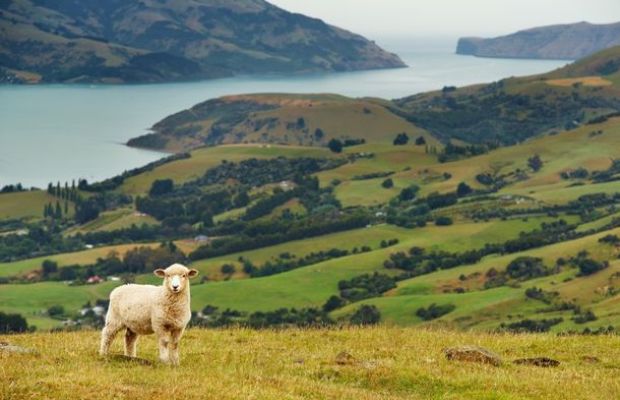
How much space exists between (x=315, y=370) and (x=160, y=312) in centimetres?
390

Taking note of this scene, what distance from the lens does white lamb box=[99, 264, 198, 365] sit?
2117cm

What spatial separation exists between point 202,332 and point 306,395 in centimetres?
1133

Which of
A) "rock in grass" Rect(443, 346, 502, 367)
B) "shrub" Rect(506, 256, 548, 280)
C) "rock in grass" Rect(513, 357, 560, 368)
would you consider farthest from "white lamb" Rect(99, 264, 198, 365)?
"shrub" Rect(506, 256, 548, 280)

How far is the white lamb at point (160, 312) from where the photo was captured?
21.2 metres

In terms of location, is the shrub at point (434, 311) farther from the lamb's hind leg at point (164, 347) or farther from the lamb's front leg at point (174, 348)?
the lamb's hind leg at point (164, 347)

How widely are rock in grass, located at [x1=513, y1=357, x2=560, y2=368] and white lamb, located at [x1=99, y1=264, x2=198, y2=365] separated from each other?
→ 874 centimetres

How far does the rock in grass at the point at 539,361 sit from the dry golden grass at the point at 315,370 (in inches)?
11.8

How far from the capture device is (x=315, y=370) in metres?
21.5

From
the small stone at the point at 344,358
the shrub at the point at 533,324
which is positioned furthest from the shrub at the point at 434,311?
the small stone at the point at 344,358

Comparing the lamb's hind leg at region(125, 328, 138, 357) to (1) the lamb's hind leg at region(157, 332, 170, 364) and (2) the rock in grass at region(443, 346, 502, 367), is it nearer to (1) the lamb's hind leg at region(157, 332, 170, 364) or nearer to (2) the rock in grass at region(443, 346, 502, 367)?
(1) the lamb's hind leg at region(157, 332, 170, 364)

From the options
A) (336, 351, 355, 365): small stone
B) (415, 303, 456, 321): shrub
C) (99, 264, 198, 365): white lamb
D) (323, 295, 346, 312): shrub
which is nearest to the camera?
(99, 264, 198, 365): white lamb

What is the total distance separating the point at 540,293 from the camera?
13275 cm

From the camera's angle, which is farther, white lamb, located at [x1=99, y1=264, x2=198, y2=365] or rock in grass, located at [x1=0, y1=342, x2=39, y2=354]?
rock in grass, located at [x1=0, y1=342, x2=39, y2=354]

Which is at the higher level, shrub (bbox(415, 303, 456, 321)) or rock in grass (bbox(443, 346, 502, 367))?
rock in grass (bbox(443, 346, 502, 367))
